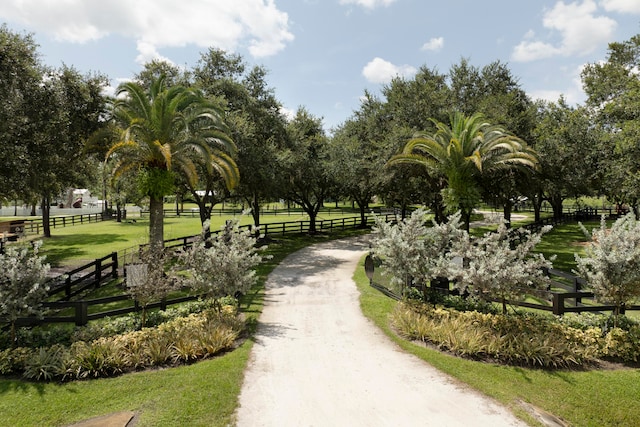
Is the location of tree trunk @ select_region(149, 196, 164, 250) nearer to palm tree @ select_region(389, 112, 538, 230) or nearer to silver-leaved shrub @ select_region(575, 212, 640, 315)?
palm tree @ select_region(389, 112, 538, 230)

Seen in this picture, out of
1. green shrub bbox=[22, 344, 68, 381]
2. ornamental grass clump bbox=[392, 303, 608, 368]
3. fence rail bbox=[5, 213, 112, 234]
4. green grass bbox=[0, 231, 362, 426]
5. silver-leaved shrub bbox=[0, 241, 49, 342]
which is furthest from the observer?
fence rail bbox=[5, 213, 112, 234]

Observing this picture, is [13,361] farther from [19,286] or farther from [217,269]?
[217,269]

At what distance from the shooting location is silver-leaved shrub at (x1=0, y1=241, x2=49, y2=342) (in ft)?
27.7

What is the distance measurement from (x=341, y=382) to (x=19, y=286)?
7.92m

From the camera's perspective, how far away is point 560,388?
7449 mm

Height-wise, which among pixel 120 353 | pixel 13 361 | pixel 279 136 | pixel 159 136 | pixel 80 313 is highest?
pixel 279 136

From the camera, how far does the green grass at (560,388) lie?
664 centimetres

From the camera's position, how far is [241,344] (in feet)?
31.6

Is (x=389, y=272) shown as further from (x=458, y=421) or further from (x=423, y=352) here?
(x=458, y=421)

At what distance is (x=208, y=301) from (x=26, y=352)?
442cm

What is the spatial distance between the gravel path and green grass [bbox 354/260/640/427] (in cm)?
38

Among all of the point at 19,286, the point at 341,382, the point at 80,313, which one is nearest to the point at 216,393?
the point at 341,382

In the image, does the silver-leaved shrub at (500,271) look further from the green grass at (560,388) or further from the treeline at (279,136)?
A: the treeline at (279,136)

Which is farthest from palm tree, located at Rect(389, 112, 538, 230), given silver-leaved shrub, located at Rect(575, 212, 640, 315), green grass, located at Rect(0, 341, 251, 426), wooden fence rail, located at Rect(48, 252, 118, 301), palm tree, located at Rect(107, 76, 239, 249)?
wooden fence rail, located at Rect(48, 252, 118, 301)
